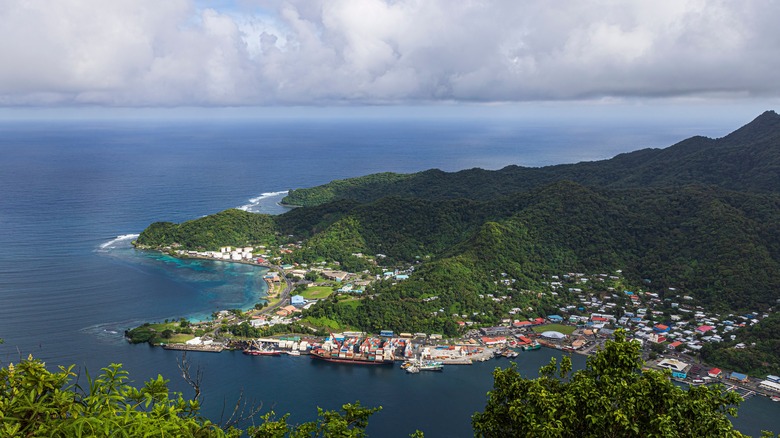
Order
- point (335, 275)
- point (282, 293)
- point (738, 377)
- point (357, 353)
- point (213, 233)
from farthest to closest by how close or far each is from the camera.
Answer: point (213, 233) → point (335, 275) → point (282, 293) → point (357, 353) → point (738, 377)

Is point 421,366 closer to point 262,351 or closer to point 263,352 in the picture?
point 263,352

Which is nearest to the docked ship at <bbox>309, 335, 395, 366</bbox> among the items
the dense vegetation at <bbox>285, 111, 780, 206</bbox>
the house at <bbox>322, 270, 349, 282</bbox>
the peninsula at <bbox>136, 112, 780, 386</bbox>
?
the peninsula at <bbox>136, 112, 780, 386</bbox>

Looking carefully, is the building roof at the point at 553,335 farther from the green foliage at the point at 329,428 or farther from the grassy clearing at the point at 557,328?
the green foliage at the point at 329,428

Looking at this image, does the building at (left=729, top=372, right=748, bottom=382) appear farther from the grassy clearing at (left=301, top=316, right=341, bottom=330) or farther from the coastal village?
the grassy clearing at (left=301, top=316, right=341, bottom=330)

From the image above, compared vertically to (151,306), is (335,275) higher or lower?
higher

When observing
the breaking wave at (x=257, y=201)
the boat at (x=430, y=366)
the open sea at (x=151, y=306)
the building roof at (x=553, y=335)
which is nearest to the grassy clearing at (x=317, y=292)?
the open sea at (x=151, y=306)

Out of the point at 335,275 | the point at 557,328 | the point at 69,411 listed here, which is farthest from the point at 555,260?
the point at 69,411
